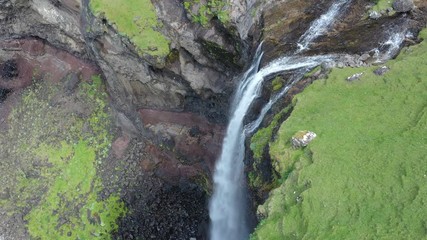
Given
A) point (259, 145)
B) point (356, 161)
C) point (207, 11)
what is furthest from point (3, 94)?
point (356, 161)

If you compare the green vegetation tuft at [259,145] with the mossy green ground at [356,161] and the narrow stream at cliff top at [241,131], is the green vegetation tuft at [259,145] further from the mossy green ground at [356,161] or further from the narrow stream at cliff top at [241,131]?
the narrow stream at cliff top at [241,131]

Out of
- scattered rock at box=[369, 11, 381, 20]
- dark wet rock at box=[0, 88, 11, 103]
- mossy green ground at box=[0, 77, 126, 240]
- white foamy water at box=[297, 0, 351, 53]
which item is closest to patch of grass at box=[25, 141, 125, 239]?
mossy green ground at box=[0, 77, 126, 240]

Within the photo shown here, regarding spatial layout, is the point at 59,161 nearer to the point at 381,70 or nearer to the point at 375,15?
the point at 381,70

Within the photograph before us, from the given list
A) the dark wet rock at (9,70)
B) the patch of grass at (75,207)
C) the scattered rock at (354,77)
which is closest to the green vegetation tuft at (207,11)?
the scattered rock at (354,77)

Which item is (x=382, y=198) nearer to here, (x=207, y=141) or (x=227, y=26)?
(x=227, y=26)

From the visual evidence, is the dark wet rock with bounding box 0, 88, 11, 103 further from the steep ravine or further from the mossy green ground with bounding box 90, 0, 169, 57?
the mossy green ground with bounding box 90, 0, 169, 57

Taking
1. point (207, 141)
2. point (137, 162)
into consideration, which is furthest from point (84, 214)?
point (207, 141)
